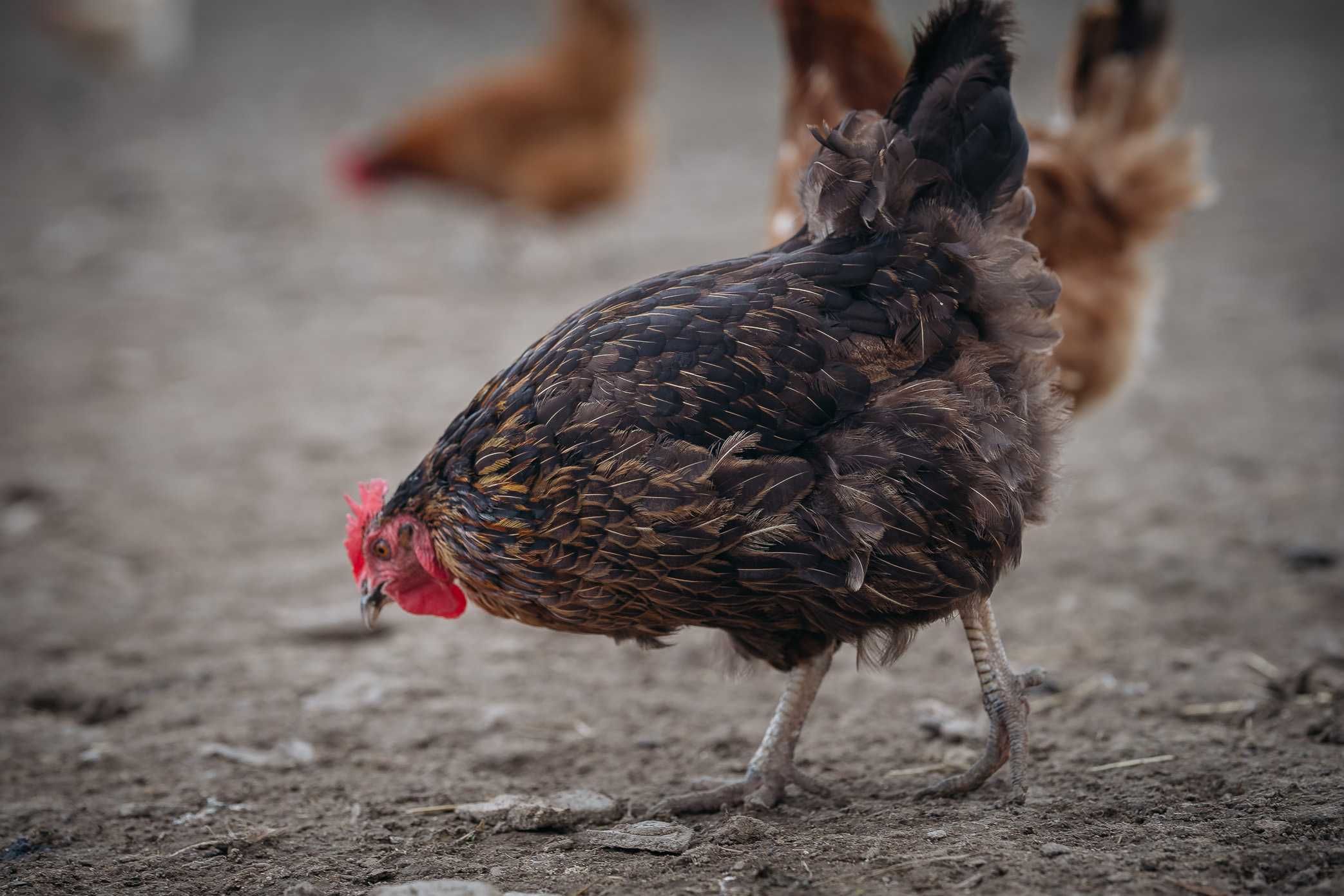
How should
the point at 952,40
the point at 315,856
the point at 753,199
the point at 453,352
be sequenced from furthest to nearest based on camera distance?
the point at 753,199 < the point at 453,352 < the point at 952,40 < the point at 315,856

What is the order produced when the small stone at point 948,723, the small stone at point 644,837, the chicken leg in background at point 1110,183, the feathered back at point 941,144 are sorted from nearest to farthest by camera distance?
the small stone at point 644,837
the feathered back at point 941,144
the small stone at point 948,723
the chicken leg in background at point 1110,183

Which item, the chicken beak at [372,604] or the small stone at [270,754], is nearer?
the chicken beak at [372,604]

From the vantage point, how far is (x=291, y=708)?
11.1ft

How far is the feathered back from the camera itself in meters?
2.52

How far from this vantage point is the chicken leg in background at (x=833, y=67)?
3.91m

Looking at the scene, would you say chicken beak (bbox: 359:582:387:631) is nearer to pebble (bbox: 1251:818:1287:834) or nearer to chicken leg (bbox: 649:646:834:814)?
chicken leg (bbox: 649:646:834:814)

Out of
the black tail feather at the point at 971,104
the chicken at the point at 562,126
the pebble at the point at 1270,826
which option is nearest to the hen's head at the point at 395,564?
the black tail feather at the point at 971,104

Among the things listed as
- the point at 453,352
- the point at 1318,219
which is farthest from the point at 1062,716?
the point at 1318,219

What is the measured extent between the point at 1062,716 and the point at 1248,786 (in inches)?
25.0

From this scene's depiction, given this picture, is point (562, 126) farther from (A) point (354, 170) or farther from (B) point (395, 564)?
(B) point (395, 564)

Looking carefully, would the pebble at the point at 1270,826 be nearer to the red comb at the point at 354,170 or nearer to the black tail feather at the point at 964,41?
the black tail feather at the point at 964,41

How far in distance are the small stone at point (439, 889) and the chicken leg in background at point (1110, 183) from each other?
2430mm

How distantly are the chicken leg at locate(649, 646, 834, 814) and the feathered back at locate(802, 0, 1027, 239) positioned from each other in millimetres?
1037

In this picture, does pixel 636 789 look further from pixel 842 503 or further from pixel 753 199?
pixel 753 199
